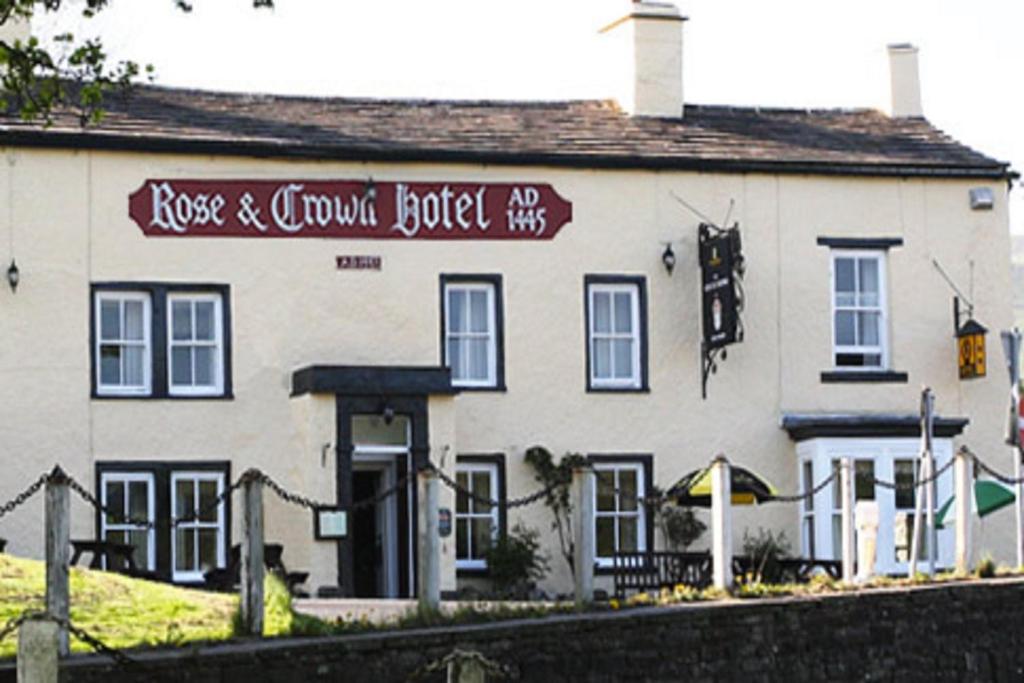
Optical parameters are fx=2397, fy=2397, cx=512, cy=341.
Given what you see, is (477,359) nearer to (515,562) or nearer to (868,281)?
(515,562)

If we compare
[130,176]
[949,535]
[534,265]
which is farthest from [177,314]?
[949,535]

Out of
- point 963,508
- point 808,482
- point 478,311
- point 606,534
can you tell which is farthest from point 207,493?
point 963,508

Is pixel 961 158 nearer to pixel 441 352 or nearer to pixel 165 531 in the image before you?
pixel 441 352

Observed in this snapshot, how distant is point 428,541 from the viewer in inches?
A: 824

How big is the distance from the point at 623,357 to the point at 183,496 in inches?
261

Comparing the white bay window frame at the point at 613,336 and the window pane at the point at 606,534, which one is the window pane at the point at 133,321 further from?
the window pane at the point at 606,534

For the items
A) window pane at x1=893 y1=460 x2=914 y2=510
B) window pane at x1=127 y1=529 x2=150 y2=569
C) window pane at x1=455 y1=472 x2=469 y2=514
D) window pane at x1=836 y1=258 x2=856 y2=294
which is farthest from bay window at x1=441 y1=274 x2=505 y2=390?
window pane at x1=893 y1=460 x2=914 y2=510

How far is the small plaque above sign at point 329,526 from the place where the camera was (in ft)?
103

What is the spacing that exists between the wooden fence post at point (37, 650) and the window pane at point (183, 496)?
58.0 feet

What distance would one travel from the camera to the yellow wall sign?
3509 centimetres

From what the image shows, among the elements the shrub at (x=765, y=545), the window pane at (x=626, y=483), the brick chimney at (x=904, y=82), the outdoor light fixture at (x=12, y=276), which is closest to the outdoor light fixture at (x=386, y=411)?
the window pane at (x=626, y=483)

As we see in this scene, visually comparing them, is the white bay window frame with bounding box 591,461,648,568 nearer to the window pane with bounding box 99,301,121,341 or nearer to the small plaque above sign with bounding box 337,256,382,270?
the small plaque above sign with bounding box 337,256,382,270

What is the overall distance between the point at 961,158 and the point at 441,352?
872 centimetres

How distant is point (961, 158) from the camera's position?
36.1 metres
